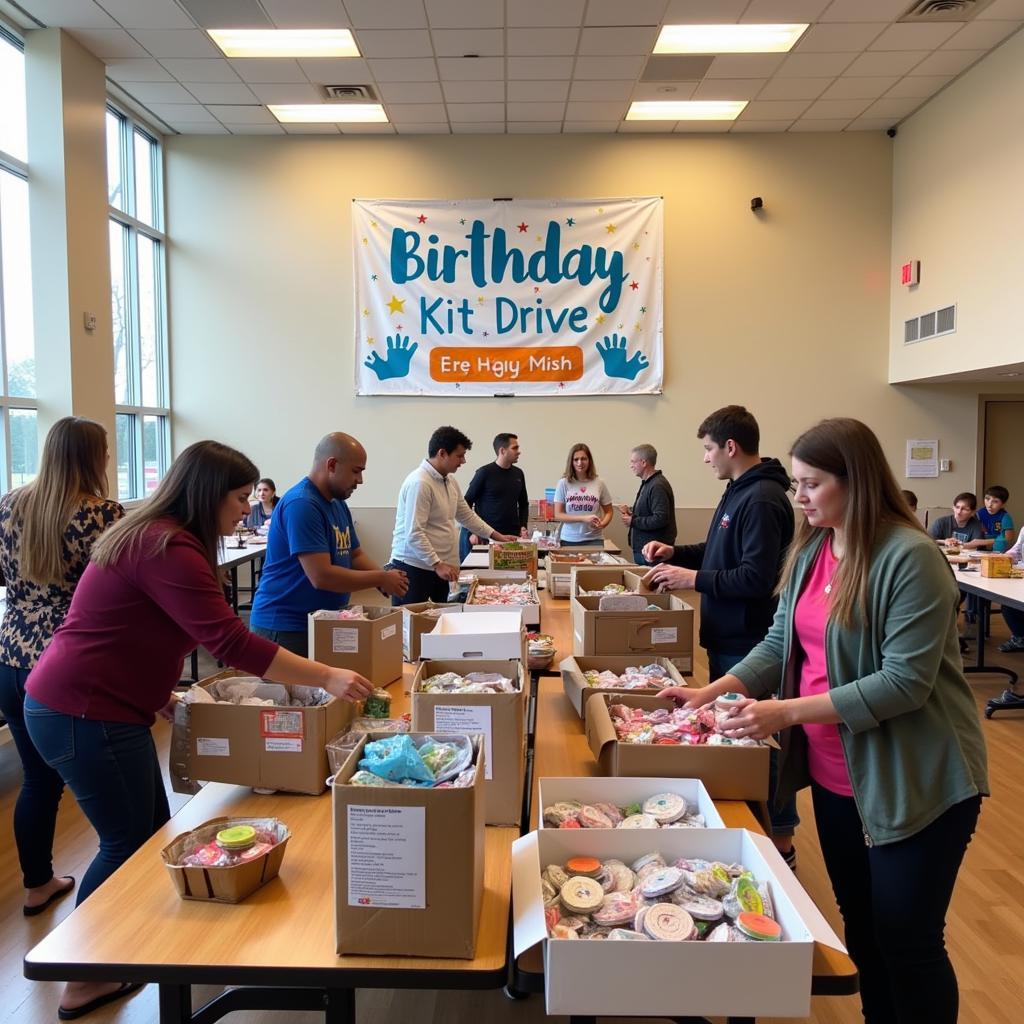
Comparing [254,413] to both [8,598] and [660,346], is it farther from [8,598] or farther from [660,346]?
[8,598]

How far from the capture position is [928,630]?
4.71 feet

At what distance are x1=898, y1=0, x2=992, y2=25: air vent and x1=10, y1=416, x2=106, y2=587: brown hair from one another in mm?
5942

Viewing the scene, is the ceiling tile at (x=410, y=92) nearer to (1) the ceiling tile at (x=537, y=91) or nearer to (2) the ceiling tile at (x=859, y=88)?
(1) the ceiling tile at (x=537, y=91)

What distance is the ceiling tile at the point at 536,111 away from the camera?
22.8 ft

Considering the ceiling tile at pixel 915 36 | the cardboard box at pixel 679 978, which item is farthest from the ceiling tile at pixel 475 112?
the cardboard box at pixel 679 978

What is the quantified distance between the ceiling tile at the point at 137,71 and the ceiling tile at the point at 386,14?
1810mm

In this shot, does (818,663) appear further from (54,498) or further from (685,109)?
(685,109)

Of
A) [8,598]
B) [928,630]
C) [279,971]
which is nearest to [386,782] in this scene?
[279,971]

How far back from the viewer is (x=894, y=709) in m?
1.44

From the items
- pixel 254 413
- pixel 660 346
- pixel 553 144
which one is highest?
pixel 553 144

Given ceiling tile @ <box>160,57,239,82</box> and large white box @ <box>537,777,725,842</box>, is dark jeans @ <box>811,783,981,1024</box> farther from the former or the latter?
ceiling tile @ <box>160,57,239,82</box>

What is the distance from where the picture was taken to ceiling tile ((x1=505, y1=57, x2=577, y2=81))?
610 cm

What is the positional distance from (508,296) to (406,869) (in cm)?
705

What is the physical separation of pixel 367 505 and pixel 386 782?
681 cm
